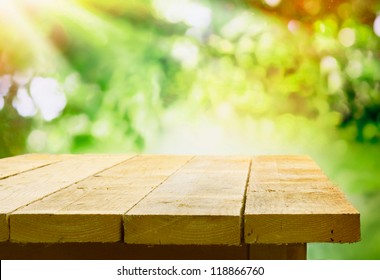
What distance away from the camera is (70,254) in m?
1.28

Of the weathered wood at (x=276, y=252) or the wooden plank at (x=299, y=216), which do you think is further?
the weathered wood at (x=276, y=252)

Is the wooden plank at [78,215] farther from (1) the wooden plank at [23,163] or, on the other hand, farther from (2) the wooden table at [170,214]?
(1) the wooden plank at [23,163]

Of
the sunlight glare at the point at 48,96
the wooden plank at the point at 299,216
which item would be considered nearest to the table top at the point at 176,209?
the wooden plank at the point at 299,216

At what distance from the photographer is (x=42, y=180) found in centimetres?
163

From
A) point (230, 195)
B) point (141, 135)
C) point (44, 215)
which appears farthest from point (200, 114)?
point (44, 215)

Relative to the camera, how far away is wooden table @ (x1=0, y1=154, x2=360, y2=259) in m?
1.08

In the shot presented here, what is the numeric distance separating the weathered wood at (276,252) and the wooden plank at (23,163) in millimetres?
759

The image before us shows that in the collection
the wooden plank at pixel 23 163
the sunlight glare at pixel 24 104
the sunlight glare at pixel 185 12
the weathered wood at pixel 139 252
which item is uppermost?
the sunlight glare at pixel 185 12

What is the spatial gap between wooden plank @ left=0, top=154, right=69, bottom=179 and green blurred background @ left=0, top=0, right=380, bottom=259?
3.92ft

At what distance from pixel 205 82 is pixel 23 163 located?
1.61 metres

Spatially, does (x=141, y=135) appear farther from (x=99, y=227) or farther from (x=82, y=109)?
(x=99, y=227)

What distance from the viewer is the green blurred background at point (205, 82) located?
11.4ft

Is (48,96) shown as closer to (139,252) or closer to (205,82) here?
(205,82)

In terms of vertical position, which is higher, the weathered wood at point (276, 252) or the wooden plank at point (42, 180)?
Result: the wooden plank at point (42, 180)
